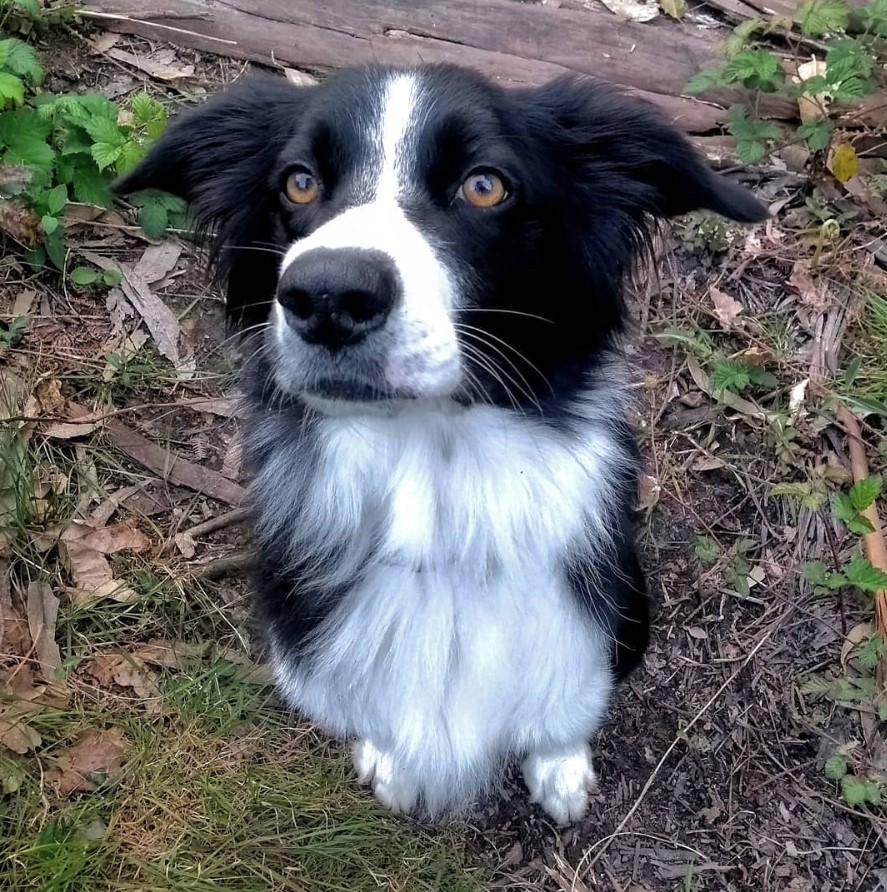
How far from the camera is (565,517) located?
213cm

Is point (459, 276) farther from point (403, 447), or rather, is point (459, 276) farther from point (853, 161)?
point (853, 161)

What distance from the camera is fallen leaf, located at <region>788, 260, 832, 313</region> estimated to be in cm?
349

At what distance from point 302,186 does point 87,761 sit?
78.6 inches

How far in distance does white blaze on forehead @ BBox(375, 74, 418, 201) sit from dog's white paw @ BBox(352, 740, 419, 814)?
5.36 feet

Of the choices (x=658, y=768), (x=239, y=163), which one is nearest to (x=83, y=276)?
(x=239, y=163)

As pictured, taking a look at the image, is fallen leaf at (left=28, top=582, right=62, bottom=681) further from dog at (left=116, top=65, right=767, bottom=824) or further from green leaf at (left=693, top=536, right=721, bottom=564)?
green leaf at (left=693, top=536, right=721, bottom=564)

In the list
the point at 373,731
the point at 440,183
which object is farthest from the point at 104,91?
the point at 373,731

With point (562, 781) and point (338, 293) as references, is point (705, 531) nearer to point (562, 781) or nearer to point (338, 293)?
point (562, 781)

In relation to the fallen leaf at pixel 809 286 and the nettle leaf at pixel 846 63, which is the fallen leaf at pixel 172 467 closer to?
the fallen leaf at pixel 809 286

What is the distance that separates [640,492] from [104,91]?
276 cm

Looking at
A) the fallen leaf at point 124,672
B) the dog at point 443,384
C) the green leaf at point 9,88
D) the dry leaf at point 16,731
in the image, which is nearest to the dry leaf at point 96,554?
the fallen leaf at point 124,672

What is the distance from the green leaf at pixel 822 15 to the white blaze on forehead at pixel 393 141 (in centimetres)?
219

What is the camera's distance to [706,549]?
311 cm

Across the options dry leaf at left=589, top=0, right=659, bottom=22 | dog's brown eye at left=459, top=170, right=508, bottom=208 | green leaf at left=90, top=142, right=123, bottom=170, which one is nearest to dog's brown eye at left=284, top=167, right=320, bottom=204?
dog's brown eye at left=459, top=170, right=508, bottom=208
